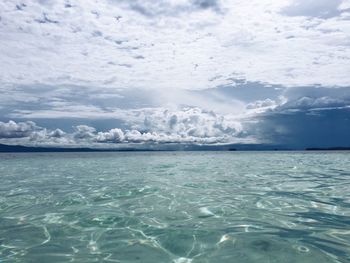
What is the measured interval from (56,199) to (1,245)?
23.9 ft

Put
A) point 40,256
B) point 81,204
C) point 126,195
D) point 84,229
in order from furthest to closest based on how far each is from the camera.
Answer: point 126,195, point 81,204, point 84,229, point 40,256

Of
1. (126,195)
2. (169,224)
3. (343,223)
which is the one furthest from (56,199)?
(343,223)

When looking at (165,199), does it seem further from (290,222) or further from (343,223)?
(343,223)

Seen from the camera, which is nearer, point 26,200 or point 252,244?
point 252,244

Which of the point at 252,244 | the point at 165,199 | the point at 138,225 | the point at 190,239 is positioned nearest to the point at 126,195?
the point at 165,199

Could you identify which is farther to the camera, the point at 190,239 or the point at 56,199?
the point at 56,199

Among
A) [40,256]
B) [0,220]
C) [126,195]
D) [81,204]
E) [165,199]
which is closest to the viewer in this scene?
[40,256]

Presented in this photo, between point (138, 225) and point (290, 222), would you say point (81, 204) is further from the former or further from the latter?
point (290, 222)

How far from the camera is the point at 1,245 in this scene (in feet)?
27.0

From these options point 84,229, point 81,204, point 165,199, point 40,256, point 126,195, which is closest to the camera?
point 40,256

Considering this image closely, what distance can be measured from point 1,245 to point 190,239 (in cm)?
498

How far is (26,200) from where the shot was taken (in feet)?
50.4

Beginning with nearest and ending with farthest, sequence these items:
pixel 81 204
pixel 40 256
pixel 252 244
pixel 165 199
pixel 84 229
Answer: pixel 40 256 < pixel 252 244 < pixel 84 229 < pixel 81 204 < pixel 165 199

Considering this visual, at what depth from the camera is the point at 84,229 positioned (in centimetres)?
975
